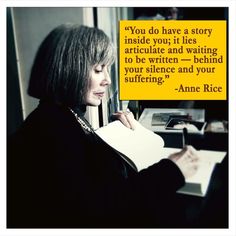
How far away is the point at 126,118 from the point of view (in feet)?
2.98

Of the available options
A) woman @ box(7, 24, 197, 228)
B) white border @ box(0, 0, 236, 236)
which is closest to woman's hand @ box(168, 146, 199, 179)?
woman @ box(7, 24, 197, 228)

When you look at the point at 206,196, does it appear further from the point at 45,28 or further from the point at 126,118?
the point at 45,28

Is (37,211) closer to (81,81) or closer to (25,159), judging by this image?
(25,159)

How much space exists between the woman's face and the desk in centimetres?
21

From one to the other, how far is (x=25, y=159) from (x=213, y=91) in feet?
1.84

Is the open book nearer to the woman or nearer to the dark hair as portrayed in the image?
the woman

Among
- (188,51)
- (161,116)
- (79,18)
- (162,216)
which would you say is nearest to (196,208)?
(162,216)

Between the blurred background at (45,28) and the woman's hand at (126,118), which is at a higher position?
the blurred background at (45,28)

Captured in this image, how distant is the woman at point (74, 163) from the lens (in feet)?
2.04

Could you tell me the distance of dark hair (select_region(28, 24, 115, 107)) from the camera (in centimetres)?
67

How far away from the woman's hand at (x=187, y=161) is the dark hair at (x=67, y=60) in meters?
0.28

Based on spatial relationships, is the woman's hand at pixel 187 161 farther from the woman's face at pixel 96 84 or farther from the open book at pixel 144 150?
the woman's face at pixel 96 84

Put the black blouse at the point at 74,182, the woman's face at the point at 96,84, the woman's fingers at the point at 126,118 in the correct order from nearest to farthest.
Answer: the black blouse at the point at 74,182 < the woman's face at the point at 96,84 < the woman's fingers at the point at 126,118
